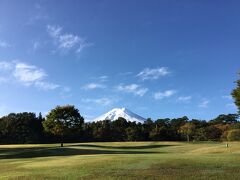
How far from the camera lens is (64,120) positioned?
316 ft

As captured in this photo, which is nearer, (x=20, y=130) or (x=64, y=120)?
(x=64, y=120)

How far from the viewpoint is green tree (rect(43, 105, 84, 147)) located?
3745 inches

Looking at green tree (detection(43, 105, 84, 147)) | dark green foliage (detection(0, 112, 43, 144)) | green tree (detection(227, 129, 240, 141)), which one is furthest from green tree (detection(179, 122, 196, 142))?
green tree (detection(43, 105, 84, 147))

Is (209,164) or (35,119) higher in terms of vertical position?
(35,119)

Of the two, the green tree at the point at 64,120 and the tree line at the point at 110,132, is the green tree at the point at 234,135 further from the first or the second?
the green tree at the point at 64,120

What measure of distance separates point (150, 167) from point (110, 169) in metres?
2.71

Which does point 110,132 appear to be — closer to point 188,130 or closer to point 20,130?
point 188,130

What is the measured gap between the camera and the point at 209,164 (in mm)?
28312

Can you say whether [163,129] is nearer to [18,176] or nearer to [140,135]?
[140,135]

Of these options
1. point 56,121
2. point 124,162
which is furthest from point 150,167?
point 56,121

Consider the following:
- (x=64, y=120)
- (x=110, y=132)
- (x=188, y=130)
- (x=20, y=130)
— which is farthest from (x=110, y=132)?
(x=64, y=120)

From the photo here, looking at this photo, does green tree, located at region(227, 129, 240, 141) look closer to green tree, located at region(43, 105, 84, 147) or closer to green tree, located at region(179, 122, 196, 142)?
green tree, located at region(179, 122, 196, 142)

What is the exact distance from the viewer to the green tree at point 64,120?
312ft

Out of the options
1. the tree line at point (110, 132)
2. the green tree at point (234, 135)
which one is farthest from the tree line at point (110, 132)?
the green tree at point (234, 135)
